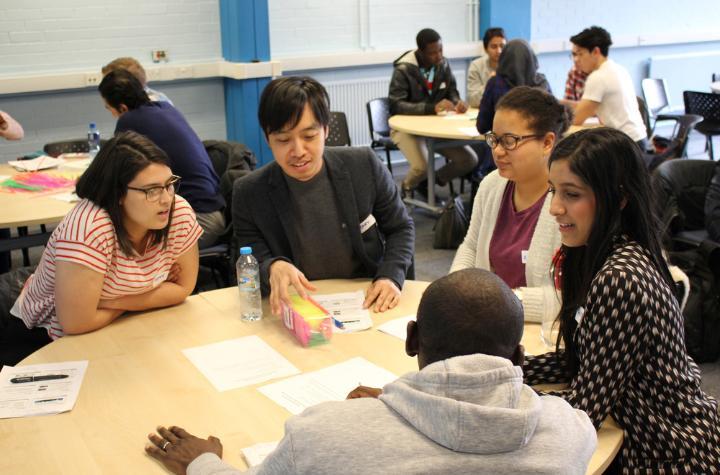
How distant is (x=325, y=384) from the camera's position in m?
1.90

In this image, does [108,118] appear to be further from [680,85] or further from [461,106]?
[680,85]

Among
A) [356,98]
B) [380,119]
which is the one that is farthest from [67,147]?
[356,98]

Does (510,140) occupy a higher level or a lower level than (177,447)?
higher

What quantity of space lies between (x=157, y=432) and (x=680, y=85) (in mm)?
10105

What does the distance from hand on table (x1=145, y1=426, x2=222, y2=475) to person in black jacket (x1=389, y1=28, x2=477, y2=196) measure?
5.00m

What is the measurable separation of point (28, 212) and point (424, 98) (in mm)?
3897

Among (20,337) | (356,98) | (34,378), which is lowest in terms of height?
(20,337)

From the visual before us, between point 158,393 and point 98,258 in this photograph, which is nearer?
point 158,393

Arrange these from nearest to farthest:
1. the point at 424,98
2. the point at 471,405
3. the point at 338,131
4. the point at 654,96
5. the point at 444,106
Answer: the point at 471,405 → the point at 338,131 → the point at 444,106 → the point at 424,98 → the point at 654,96

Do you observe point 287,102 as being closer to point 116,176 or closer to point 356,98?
point 116,176

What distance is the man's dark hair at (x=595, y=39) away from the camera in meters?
5.56

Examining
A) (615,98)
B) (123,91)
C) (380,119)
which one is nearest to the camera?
(123,91)

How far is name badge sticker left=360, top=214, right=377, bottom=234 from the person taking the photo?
2664mm

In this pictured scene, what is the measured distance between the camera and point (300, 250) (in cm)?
263
